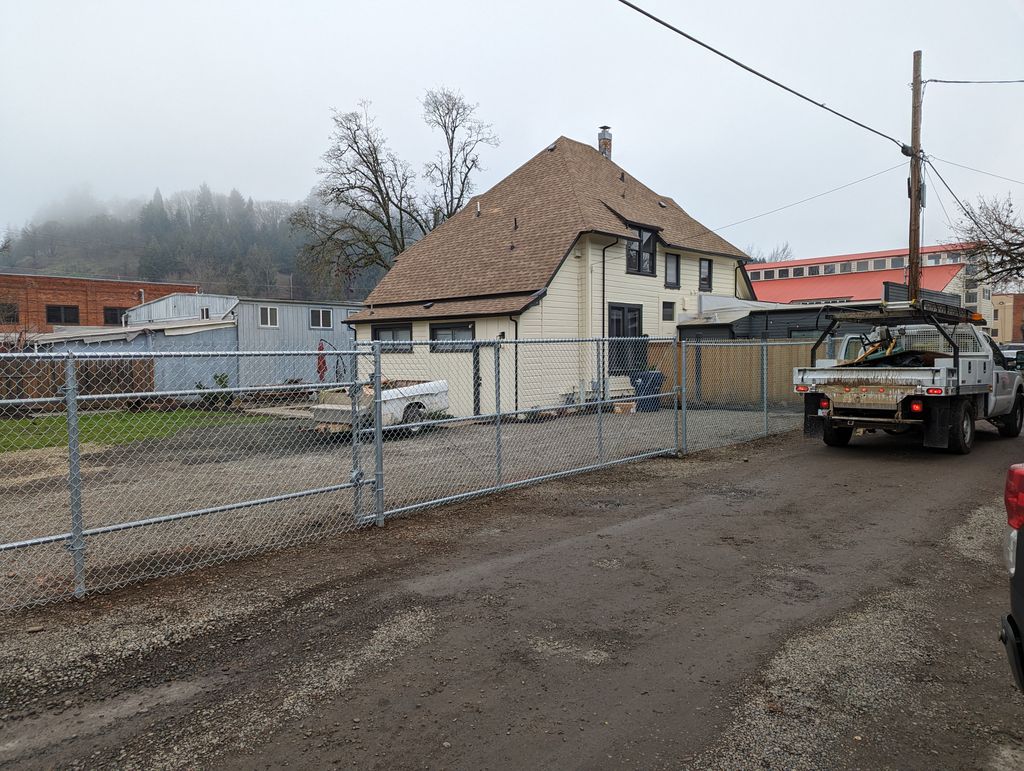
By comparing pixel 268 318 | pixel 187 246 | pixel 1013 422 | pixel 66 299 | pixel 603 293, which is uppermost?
pixel 187 246

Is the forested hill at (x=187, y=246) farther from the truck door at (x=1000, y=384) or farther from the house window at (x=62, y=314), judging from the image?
the truck door at (x=1000, y=384)

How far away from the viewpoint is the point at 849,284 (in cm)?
4406

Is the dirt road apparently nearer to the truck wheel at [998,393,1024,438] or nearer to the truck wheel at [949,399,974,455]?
the truck wheel at [949,399,974,455]

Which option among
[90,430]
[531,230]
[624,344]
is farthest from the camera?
[531,230]

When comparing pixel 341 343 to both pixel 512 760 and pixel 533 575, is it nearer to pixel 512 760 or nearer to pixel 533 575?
pixel 533 575

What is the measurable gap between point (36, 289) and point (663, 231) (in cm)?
4157

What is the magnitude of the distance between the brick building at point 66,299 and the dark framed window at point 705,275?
37.1 m

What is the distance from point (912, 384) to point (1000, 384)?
3.70m

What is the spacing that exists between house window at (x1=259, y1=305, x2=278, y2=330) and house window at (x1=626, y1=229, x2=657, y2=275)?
15.8 metres

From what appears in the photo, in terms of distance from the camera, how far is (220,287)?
6488cm

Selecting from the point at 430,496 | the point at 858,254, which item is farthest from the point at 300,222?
the point at 858,254

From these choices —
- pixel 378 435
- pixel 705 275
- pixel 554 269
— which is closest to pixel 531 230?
pixel 554 269

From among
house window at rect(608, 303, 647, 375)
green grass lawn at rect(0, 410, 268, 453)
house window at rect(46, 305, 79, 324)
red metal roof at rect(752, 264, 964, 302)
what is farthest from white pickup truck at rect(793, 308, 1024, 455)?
house window at rect(46, 305, 79, 324)

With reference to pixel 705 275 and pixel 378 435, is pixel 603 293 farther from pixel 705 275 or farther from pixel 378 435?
pixel 378 435
